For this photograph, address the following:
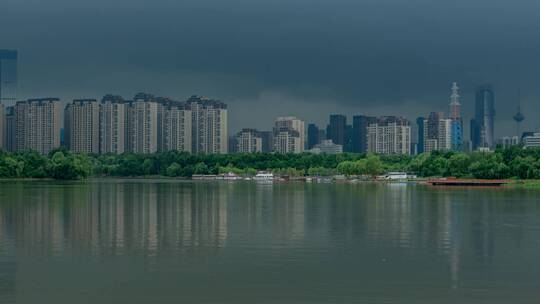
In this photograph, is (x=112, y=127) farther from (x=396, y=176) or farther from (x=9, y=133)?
(x=396, y=176)

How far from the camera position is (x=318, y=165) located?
10950 centimetres

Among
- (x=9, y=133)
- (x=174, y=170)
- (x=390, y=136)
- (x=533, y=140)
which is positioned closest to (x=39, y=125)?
(x=9, y=133)

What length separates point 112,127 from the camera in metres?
134

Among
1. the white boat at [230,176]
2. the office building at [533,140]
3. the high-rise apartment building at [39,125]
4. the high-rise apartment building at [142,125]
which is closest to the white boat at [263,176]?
the white boat at [230,176]

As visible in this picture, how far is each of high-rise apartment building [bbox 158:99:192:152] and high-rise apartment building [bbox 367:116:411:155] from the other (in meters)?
39.6

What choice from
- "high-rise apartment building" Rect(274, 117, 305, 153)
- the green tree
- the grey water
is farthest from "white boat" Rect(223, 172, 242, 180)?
the grey water

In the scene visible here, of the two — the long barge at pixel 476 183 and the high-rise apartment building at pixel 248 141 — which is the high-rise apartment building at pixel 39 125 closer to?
the high-rise apartment building at pixel 248 141

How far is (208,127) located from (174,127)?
5.97m

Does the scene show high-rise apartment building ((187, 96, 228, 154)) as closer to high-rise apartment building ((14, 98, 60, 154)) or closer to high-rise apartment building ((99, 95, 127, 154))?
high-rise apartment building ((99, 95, 127, 154))

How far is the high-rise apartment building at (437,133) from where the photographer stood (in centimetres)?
17712

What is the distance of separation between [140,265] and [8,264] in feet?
7.81

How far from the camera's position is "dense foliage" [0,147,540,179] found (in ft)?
234

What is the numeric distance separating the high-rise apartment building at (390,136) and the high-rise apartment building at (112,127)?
2012 inches

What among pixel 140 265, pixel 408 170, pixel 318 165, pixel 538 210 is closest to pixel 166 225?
pixel 140 265
